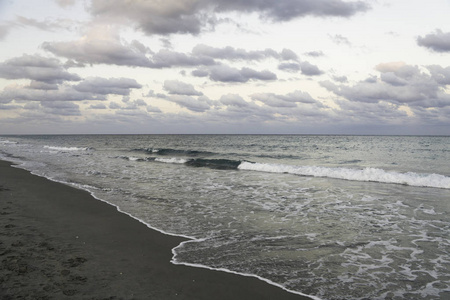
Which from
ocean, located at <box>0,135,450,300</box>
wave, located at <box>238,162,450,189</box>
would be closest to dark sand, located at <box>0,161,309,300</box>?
ocean, located at <box>0,135,450,300</box>

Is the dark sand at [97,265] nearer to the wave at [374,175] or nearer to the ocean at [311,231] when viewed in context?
the ocean at [311,231]

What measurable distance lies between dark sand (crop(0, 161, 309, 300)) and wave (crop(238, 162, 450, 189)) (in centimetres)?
1596

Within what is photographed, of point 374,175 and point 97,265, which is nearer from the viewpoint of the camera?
point 97,265

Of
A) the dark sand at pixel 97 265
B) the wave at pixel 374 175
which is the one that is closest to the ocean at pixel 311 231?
the dark sand at pixel 97 265

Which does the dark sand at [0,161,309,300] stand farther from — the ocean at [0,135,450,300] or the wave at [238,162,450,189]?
the wave at [238,162,450,189]

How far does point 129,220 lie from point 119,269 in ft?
11.7

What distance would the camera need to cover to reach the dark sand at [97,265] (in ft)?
14.0

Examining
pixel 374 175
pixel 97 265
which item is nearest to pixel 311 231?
pixel 97 265

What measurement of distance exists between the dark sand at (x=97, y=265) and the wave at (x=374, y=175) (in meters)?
16.0

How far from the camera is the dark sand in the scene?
427 centimetres

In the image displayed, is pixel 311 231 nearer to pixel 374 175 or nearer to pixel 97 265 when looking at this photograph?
pixel 97 265

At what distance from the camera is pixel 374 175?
63.0ft

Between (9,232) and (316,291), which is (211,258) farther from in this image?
(9,232)

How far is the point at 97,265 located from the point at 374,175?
61.1 ft
